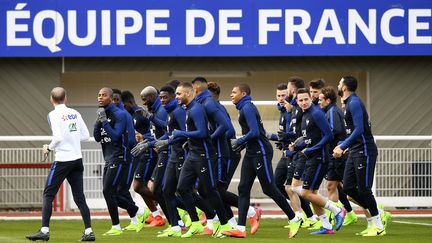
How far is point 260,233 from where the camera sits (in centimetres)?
1794

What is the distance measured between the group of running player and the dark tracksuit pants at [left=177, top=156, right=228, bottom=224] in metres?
0.01

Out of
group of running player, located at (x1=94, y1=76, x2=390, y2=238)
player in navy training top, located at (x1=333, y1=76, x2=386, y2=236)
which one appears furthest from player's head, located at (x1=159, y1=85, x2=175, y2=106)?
player in navy training top, located at (x1=333, y1=76, x2=386, y2=236)

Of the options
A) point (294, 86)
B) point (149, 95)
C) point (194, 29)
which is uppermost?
point (194, 29)

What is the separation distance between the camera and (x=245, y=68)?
26.1 m

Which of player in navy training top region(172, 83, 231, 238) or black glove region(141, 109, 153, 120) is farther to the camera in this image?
black glove region(141, 109, 153, 120)

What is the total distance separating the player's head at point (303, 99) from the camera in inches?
674

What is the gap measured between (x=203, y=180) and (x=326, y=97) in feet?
10.7

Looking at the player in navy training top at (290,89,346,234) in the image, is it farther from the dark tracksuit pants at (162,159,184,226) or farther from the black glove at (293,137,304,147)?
the dark tracksuit pants at (162,159,184,226)

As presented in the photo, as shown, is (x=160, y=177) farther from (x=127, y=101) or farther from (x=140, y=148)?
(x=127, y=101)

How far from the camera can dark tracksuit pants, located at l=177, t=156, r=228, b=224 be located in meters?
16.0

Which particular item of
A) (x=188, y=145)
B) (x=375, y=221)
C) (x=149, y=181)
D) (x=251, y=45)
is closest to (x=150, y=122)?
(x=149, y=181)

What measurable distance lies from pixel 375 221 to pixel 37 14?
426 inches

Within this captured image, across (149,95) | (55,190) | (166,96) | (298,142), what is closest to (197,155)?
(166,96)

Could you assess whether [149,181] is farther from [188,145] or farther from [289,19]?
[289,19]
